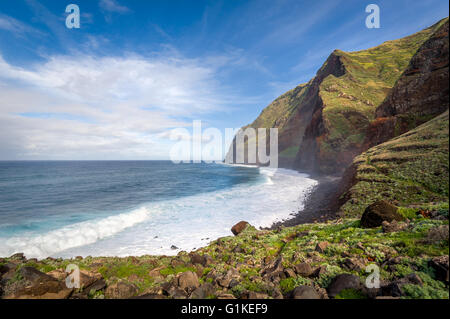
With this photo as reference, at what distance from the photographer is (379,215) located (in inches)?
341

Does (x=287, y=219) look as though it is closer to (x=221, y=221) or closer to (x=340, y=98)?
(x=221, y=221)

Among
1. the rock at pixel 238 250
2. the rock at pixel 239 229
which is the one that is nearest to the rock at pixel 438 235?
the rock at pixel 238 250

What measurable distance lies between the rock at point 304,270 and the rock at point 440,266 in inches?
110

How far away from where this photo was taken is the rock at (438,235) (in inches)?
203

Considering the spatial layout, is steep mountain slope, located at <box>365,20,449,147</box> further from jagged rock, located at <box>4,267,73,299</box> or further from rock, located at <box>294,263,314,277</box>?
jagged rock, located at <box>4,267,73,299</box>

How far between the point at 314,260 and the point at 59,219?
85.4 feet

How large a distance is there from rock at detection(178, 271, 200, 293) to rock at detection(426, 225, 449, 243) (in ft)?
23.4

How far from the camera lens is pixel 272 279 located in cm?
575

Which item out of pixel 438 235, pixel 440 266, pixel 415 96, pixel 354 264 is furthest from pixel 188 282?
pixel 415 96

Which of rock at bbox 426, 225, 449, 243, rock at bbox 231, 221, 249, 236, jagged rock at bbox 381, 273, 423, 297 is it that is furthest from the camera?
rock at bbox 231, 221, 249, 236

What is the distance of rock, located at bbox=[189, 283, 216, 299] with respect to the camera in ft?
16.5

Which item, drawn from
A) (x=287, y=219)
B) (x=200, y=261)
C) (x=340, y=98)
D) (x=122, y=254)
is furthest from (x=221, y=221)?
(x=340, y=98)

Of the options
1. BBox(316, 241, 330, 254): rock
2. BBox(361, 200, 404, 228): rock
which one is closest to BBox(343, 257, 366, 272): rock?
BBox(316, 241, 330, 254): rock

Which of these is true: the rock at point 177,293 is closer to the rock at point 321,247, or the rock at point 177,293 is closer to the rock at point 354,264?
the rock at point 354,264
